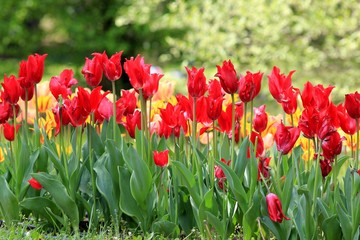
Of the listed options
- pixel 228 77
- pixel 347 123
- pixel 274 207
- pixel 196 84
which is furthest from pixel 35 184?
pixel 347 123

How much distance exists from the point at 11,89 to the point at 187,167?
0.94 meters

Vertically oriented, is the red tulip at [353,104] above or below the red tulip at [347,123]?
above

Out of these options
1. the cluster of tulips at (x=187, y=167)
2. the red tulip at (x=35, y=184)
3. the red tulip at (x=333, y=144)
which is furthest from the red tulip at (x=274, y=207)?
the red tulip at (x=35, y=184)

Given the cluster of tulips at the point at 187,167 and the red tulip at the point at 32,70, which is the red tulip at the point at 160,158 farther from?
the red tulip at the point at 32,70

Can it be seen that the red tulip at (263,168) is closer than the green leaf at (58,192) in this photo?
Yes

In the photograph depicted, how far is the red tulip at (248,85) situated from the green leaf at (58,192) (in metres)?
0.97

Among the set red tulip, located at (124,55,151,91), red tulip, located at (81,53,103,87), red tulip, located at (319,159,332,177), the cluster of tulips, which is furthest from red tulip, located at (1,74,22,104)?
red tulip, located at (319,159,332,177)

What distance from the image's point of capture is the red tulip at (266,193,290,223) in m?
3.38

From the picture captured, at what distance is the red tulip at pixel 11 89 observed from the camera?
4004 mm

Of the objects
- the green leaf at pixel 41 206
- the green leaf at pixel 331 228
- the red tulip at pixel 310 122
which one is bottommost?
the green leaf at pixel 331 228

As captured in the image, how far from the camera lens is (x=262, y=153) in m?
Answer: 3.84

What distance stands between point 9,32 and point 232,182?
490 inches

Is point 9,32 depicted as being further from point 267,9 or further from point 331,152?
point 331,152

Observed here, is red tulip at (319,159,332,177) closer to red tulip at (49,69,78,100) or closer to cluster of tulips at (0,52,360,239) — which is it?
cluster of tulips at (0,52,360,239)
